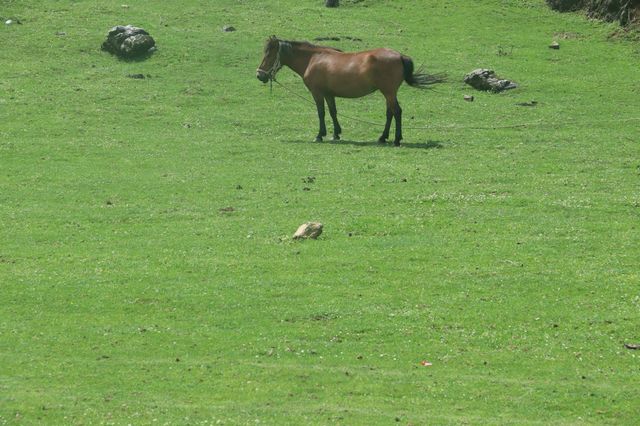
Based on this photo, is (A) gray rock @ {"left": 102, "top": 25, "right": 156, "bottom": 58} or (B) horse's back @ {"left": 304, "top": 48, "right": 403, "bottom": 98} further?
(A) gray rock @ {"left": 102, "top": 25, "right": 156, "bottom": 58}

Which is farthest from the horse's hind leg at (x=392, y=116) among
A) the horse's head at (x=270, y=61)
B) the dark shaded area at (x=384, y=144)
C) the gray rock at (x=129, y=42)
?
the gray rock at (x=129, y=42)

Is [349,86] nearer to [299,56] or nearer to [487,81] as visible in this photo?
[299,56]

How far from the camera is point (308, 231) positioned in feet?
65.5

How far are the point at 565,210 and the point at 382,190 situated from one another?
A: 389 centimetres

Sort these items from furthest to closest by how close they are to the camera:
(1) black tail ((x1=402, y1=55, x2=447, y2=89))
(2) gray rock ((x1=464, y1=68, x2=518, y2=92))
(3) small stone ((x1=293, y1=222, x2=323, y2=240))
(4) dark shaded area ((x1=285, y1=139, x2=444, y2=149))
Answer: (2) gray rock ((x1=464, y1=68, x2=518, y2=92))
(1) black tail ((x1=402, y1=55, x2=447, y2=89))
(4) dark shaded area ((x1=285, y1=139, x2=444, y2=149))
(3) small stone ((x1=293, y1=222, x2=323, y2=240))

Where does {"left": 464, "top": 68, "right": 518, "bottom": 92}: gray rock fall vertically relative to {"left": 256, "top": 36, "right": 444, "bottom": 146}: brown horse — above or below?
below

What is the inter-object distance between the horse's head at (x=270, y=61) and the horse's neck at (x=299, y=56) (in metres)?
0.28

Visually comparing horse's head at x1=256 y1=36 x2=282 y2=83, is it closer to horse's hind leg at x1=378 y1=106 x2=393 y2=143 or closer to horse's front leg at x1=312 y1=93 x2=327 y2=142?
horse's front leg at x1=312 y1=93 x2=327 y2=142

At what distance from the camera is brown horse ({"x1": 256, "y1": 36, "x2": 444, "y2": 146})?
29.0 meters

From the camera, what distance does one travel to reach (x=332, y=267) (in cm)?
1828

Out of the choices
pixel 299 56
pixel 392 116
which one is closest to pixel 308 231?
pixel 392 116

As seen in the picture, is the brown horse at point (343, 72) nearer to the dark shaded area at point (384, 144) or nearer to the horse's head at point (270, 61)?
the horse's head at point (270, 61)

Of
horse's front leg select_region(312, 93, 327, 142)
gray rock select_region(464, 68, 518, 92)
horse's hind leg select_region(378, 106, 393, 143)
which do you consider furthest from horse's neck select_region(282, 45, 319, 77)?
gray rock select_region(464, 68, 518, 92)

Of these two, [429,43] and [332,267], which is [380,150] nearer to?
[332,267]
